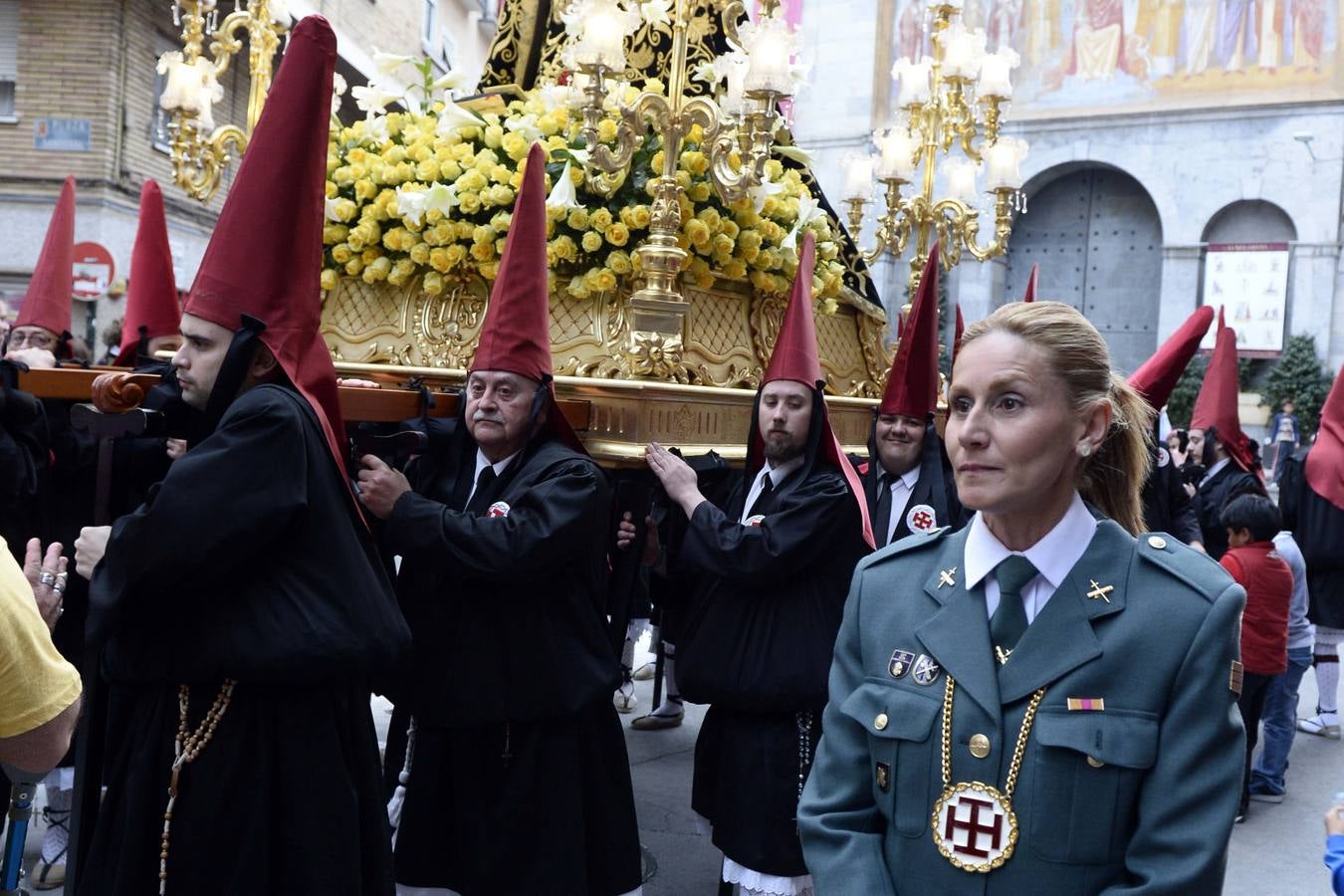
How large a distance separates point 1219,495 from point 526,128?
5074 millimetres

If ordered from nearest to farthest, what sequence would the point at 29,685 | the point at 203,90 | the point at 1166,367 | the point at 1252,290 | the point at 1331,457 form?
1. the point at 29,685
2. the point at 1166,367
3. the point at 203,90
4. the point at 1331,457
5. the point at 1252,290

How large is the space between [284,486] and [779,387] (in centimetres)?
194

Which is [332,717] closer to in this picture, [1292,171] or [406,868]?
[406,868]

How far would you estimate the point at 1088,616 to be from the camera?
5.92ft

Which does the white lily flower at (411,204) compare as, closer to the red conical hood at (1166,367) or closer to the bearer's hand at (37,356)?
the bearer's hand at (37,356)

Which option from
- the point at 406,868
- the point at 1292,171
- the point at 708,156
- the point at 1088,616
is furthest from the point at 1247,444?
the point at 1292,171

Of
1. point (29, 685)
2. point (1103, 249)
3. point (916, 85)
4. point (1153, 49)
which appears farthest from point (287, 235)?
point (1153, 49)

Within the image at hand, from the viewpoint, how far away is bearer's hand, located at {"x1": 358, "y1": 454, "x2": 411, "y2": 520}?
3.38m

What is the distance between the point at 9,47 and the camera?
15.2m

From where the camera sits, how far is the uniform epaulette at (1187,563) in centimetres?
179

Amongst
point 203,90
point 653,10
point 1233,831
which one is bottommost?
point 1233,831

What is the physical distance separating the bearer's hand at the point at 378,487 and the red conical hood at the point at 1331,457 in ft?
18.7

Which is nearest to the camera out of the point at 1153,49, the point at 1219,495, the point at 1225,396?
the point at 1225,396

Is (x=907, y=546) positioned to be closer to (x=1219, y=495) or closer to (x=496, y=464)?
(x=496, y=464)
